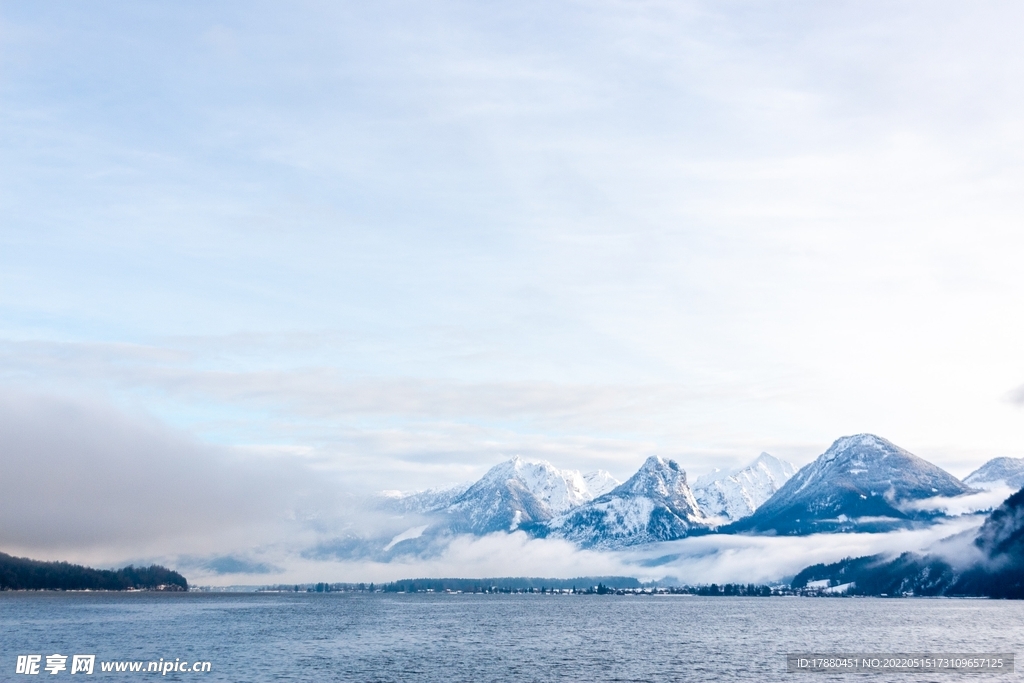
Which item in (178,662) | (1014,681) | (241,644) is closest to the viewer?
(1014,681)

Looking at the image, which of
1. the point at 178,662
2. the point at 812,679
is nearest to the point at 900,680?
the point at 812,679

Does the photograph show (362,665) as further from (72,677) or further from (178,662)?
(72,677)

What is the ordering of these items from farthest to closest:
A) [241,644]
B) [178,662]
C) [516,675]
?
[241,644] → [178,662] → [516,675]

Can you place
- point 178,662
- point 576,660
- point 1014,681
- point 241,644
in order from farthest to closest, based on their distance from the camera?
point 241,644 < point 576,660 < point 178,662 < point 1014,681

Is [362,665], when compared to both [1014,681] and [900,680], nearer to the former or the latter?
[900,680]

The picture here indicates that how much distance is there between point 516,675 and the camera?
136 m

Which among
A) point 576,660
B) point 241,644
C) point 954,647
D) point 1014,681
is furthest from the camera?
point 241,644

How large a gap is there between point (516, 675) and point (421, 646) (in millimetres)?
54620

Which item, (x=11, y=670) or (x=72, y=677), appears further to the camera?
(x=11, y=670)

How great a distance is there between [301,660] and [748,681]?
7347cm

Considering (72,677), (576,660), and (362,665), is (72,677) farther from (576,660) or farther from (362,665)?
(576,660)

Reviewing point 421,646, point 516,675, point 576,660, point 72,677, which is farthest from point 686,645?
point 72,677

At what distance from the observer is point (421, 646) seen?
185625 millimetres

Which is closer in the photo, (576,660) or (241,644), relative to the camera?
(576,660)
